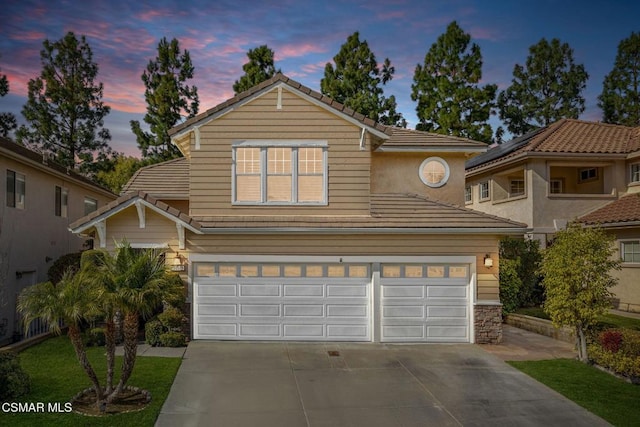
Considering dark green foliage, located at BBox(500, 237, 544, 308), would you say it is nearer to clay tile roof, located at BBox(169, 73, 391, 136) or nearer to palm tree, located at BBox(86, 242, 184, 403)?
clay tile roof, located at BBox(169, 73, 391, 136)

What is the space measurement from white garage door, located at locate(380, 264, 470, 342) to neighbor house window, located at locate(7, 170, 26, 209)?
11.6m

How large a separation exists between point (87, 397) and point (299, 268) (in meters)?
6.13

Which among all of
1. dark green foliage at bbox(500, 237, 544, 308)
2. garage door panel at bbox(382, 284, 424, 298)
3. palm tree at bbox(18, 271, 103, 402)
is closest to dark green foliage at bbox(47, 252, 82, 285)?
palm tree at bbox(18, 271, 103, 402)

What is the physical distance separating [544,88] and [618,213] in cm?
2418

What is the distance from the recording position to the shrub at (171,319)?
1205 cm

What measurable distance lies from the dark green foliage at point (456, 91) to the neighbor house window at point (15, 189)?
980 inches

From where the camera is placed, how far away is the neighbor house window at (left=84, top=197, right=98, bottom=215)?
21.1 meters

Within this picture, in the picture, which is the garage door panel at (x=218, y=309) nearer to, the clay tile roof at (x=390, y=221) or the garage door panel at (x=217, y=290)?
the garage door panel at (x=217, y=290)

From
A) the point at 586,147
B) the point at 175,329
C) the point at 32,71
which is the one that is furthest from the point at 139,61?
the point at 586,147

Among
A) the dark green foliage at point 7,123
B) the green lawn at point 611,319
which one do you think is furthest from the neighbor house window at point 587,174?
the dark green foliage at point 7,123

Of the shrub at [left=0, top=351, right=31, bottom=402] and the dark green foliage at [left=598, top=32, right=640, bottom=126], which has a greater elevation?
the dark green foliage at [left=598, top=32, right=640, bottom=126]

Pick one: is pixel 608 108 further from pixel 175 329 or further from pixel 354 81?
pixel 175 329

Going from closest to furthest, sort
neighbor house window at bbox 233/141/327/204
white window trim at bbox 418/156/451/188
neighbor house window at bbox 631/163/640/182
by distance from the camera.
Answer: neighbor house window at bbox 233/141/327/204, white window trim at bbox 418/156/451/188, neighbor house window at bbox 631/163/640/182

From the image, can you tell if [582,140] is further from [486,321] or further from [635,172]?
[486,321]
